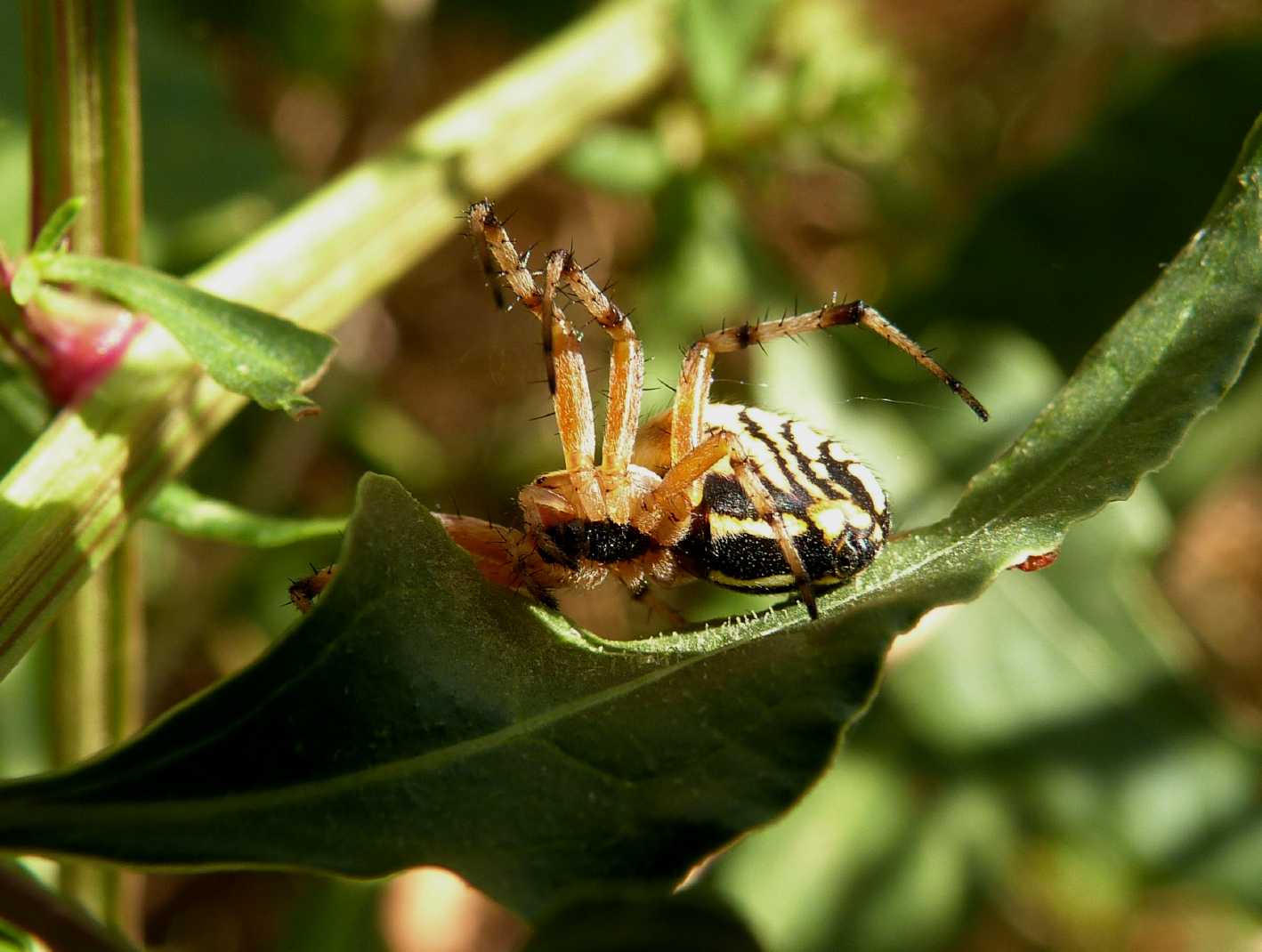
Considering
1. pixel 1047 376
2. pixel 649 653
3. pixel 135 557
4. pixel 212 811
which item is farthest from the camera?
pixel 1047 376

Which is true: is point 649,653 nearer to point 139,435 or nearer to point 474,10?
point 139,435

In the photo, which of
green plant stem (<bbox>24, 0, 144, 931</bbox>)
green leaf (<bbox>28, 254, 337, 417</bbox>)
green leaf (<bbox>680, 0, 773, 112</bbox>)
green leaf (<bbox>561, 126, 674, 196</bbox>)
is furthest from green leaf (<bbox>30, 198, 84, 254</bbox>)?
green leaf (<bbox>680, 0, 773, 112</bbox>)

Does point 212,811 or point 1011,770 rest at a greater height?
point 212,811

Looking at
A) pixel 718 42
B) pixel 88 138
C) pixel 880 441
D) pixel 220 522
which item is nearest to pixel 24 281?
pixel 88 138

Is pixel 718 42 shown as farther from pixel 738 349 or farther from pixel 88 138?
pixel 88 138

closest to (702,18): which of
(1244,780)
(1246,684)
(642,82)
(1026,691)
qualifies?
(642,82)

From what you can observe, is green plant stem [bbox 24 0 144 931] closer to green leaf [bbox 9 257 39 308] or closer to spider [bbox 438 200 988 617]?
green leaf [bbox 9 257 39 308]

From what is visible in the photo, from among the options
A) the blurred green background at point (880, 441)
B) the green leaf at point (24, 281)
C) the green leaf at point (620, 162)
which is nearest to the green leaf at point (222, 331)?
the green leaf at point (24, 281)
